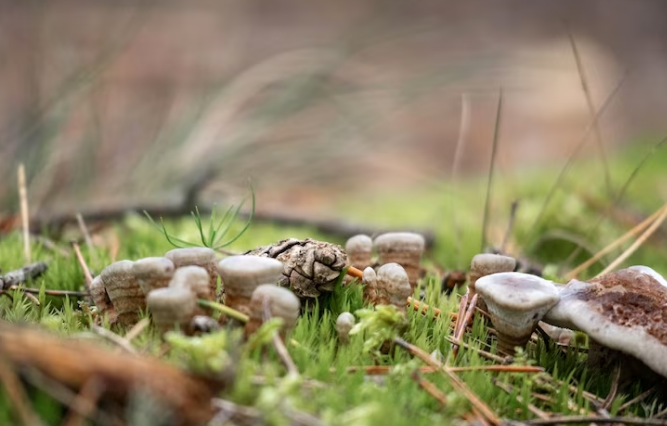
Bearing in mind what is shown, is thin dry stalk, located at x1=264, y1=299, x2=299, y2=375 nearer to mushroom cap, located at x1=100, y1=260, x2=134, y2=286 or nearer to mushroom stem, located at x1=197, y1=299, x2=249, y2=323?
mushroom stem, located at x1=197, y1=299, x2=249, y2=323

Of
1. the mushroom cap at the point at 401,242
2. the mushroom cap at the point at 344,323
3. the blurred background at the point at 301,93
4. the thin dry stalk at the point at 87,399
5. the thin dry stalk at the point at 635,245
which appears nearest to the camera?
the thin dry stalk at the point at 87,399

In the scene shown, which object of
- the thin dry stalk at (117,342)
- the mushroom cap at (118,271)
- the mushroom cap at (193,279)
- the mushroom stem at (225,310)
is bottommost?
the thin dry stalk at (117,342)

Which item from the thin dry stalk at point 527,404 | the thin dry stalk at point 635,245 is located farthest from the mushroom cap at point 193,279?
the thin dry stalk at point 635,245

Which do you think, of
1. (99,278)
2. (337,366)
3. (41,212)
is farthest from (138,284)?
(41,212)

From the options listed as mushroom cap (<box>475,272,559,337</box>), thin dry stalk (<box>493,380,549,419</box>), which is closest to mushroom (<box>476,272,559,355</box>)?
mushroom cap (<box>475,272,559,337</box>)

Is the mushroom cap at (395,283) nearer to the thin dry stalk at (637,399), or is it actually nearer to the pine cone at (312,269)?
the pine cone at (312,269)

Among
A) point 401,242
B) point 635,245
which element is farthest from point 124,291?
point 635,245
